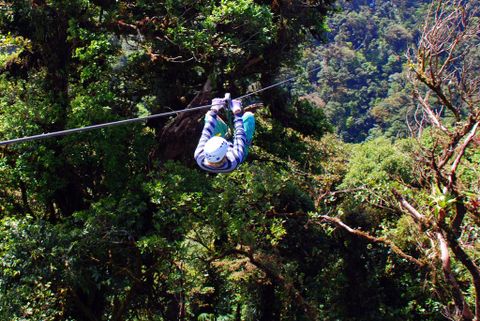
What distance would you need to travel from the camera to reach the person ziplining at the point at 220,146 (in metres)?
5.05

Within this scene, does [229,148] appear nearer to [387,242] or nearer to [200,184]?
[200,184]

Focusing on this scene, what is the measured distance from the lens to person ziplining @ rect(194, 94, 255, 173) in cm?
505

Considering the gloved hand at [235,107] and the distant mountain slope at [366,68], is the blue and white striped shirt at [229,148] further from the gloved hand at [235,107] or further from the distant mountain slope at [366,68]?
the distant mountain slope at [366,68]

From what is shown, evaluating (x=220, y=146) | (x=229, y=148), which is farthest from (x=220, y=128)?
(x=220, y=146)

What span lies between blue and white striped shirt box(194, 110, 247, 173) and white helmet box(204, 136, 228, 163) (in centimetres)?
11

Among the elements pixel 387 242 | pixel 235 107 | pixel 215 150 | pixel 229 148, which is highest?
pixel 235 107

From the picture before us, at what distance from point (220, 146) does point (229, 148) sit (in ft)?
1.33

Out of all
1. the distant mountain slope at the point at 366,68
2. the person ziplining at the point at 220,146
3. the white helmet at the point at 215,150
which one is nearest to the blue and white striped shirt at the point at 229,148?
the person ziplining at the point at 220,146

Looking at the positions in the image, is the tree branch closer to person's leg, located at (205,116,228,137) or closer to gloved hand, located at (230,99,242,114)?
person's leg, located at (205,116,228,137)

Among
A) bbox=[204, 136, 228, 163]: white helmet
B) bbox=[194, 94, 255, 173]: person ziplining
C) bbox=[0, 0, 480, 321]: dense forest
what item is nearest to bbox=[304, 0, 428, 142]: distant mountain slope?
bbox=[0, 0, 480, 321]: dense forest

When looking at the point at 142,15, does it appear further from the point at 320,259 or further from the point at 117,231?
the point at 320,259

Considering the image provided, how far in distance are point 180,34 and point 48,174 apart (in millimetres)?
3012

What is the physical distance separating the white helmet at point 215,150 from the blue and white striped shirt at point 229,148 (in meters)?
0.11

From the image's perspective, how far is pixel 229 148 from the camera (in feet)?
17.8
